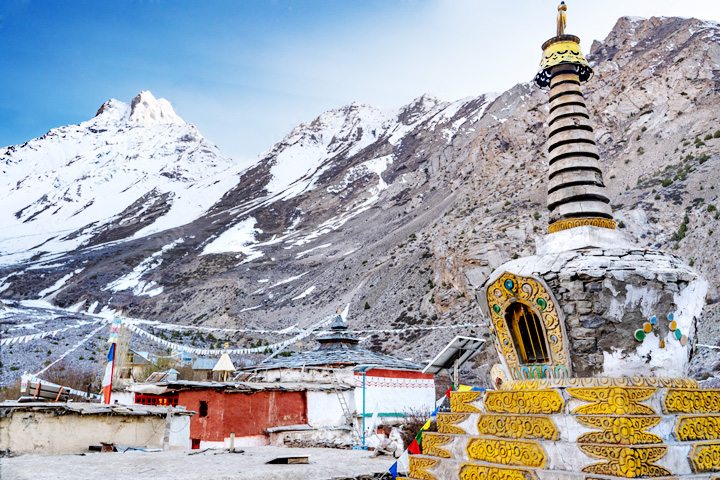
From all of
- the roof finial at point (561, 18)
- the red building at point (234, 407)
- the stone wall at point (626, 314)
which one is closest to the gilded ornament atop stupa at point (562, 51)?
the roof finial at point (561, 18)

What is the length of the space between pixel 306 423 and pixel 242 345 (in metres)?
29.2

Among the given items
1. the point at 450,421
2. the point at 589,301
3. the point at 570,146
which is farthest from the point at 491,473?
the point at 570,146

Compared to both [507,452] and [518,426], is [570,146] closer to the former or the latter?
[518,426]

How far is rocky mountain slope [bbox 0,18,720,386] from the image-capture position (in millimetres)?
36562

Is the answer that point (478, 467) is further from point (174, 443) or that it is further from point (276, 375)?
point (276, 375)

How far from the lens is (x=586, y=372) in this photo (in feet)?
18.8

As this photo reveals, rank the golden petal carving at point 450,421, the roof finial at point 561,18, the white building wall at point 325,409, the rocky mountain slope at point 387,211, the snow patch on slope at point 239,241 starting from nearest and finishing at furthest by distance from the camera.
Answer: the golden petal carving at point 450,421
the roof finial at point 561,18
the white building wall at point 325,409
the rocky mountain slope at point 387,211
the snow patch on slope at point 239,241

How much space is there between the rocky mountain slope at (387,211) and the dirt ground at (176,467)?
15734 mm

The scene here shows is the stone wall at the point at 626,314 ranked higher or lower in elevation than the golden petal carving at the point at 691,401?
higher

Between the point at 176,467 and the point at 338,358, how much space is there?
12.4m

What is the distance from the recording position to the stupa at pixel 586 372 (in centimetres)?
516

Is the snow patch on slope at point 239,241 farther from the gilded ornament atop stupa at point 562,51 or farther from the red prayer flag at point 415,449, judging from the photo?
the gilded ornament atop stupa at point 562,51

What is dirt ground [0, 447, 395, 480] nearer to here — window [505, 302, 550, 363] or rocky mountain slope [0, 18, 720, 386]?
window [505, 302, 550, 363]

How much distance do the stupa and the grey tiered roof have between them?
12412mm
